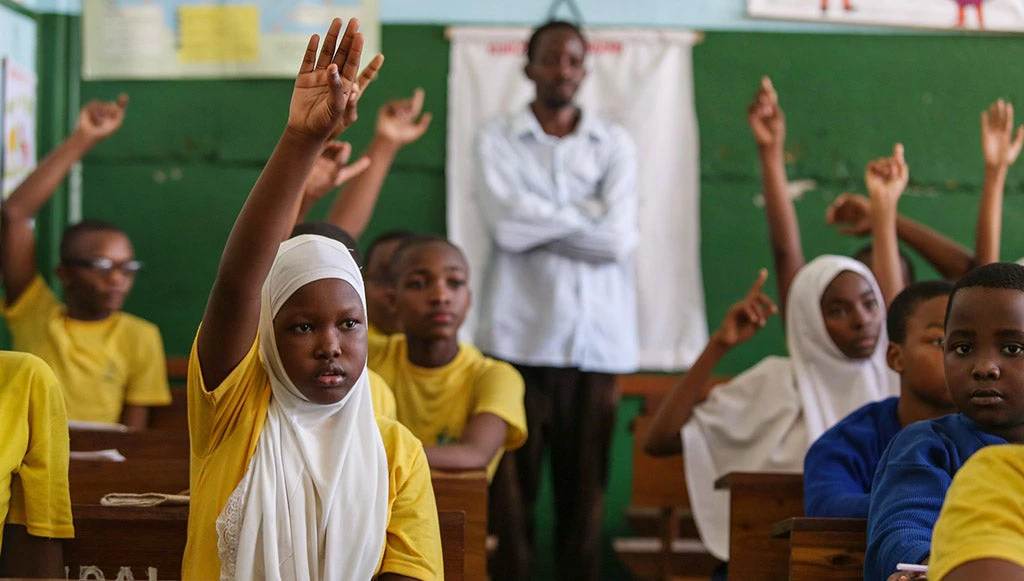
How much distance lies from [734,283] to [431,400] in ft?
7.44

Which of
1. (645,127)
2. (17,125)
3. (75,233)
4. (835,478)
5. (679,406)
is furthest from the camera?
(645,127)

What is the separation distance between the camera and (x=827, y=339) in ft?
11.2

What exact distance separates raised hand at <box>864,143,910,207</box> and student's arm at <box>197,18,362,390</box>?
214 cm

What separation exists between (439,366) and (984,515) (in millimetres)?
2055

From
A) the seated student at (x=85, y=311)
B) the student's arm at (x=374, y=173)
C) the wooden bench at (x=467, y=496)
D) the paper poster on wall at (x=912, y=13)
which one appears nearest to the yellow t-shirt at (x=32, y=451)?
the wooden bench at (x=467, y=496)

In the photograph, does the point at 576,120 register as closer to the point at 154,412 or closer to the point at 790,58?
the point at 790,58

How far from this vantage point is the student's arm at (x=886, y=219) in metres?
3.66

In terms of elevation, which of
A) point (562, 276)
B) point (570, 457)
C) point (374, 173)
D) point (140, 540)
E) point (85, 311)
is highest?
point (374, 173)

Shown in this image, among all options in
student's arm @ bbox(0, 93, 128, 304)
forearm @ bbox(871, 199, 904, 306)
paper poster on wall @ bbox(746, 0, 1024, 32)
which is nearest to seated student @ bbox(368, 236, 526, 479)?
forearm @ bbox(871, 199, 904, 306)

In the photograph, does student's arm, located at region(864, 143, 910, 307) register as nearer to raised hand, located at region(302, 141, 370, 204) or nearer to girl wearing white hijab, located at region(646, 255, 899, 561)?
girl wearing white hijab, located at region(646, 255, 899, 561)

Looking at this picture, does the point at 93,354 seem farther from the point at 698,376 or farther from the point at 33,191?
the point at 698,376

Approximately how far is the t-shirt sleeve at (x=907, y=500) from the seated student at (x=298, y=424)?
0.71 m

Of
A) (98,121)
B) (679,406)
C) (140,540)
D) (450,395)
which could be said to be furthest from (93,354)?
(140,540)

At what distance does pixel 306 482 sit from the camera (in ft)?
6.82
